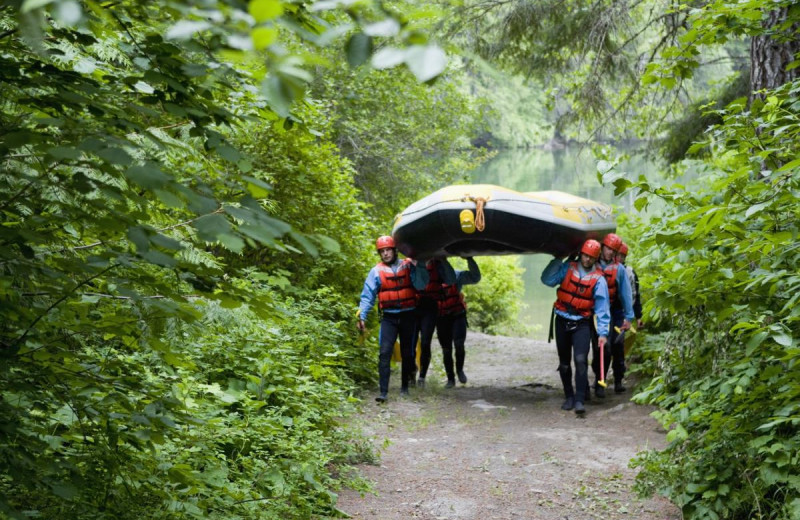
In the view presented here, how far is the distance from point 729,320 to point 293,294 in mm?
4772

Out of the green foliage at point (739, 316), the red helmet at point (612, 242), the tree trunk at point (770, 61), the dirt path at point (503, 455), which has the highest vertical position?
the tree trunk at point (770, 61)

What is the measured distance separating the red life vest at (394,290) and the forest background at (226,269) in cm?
87

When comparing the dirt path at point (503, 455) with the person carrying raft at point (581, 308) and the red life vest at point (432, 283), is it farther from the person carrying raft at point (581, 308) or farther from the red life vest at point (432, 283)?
the red life vest at point (432, 283)

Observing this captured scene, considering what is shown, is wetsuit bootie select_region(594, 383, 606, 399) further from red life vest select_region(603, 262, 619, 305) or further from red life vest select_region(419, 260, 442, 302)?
red life vest select_region(419, 260, 442, 302)

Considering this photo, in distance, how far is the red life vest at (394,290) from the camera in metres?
8.41

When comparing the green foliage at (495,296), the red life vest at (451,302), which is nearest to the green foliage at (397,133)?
the green foliage at (495,296)

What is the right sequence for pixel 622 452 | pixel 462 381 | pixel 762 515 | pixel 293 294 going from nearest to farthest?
pixel 762 515 → pixel 622 452 → pixel 293 294 → pixel 462 381

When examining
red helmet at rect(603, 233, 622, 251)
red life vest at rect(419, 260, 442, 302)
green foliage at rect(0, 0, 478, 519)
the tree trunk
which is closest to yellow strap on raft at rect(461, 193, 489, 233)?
red life vest at rect(419, 260, 442, 302)

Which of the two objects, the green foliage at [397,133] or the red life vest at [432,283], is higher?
the green foliage at [397,133]

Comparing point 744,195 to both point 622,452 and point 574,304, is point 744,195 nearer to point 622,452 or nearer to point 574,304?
point 622,452

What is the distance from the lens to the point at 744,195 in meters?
3.47

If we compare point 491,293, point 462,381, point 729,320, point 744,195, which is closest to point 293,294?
point 462,381

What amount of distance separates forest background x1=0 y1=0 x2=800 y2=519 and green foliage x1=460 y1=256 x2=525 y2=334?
944 cm

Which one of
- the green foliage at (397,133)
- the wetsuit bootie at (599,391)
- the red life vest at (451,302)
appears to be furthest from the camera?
the green foliage at (397,133)
